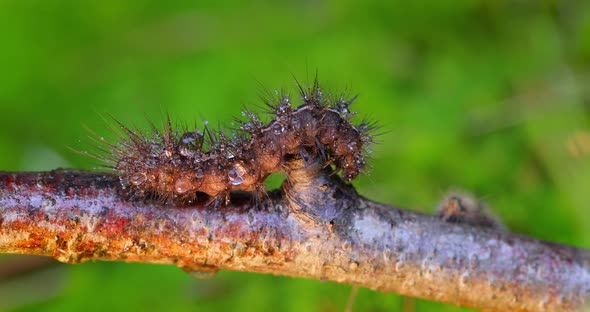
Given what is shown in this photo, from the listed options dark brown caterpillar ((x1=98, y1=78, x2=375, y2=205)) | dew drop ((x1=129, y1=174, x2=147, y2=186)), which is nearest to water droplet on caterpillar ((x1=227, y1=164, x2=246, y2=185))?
dark brown caterpillar ((x1=98, y1=78, x2=375, y2=205))

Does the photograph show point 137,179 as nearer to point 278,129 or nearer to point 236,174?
point 236,174

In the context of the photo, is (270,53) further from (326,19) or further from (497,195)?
(497,195)

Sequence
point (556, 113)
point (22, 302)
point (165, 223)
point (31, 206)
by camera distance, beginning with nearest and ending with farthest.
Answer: point (31, 206) → point (165, 223) → point (22, 302) → point (556, 113)

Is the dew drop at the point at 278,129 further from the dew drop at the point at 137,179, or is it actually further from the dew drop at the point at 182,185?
the dew drop at the point at 137,179

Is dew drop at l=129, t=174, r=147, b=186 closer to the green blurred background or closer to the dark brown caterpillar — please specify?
the dark brown caterpillar

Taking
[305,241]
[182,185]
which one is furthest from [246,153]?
[305,241]

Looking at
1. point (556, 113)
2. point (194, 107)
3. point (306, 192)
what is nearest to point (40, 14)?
point (194, 107)

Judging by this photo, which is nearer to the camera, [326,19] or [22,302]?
[22,302]
